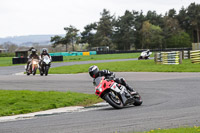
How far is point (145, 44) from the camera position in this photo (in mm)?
102938

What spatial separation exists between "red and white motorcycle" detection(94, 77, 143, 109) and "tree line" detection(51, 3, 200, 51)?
8973 cm

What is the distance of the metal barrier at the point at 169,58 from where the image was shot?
98.5ft

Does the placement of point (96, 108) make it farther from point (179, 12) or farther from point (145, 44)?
point (179, 12)

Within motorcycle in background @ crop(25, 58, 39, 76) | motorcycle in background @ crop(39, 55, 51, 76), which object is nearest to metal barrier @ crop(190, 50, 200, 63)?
motorcycle in background @ crop(39, 55, 51, 76)

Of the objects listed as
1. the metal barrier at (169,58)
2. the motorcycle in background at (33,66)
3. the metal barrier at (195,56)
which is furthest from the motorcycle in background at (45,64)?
the metal barrier at (195,56)

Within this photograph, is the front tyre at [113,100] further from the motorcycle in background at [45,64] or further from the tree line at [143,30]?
the tree line at [143,30]

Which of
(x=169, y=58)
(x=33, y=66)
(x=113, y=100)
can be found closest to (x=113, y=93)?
(x=113, y=100)

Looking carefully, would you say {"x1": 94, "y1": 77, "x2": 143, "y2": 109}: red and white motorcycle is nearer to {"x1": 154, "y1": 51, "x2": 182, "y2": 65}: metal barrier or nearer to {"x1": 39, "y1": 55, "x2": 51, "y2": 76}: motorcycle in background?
{"x1": 39, "y1": 55, "x2": 51, "y2": 76}: motorcycle in background

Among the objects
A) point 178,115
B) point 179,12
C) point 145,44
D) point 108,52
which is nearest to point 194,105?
point 178,115

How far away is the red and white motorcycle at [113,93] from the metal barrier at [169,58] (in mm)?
19782

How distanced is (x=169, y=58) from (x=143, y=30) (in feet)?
234

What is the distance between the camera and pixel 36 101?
12.5 m

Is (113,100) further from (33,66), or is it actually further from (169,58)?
(169,58)

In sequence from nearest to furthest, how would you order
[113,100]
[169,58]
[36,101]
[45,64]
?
[113,100]
[36,101]
[45,64]
[169,58]
